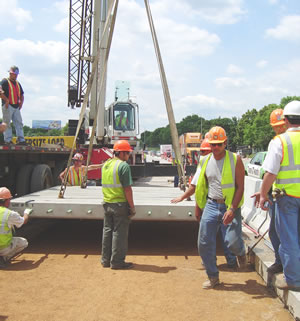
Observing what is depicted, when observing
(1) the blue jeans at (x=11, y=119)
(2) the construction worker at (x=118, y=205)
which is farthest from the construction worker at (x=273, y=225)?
(1) the blue jeans at (x=11, y=119)

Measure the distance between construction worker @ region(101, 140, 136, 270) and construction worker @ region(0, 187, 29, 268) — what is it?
121 centimetres

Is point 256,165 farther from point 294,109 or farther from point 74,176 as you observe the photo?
point 294,109

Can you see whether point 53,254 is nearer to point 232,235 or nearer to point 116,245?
point 116,245

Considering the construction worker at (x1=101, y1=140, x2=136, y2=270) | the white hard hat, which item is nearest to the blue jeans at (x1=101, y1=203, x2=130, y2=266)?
the construction worker at (x1=101, y1=140, x2=136, y2=270)

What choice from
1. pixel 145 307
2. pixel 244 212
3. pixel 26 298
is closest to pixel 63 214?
pixel 26 298

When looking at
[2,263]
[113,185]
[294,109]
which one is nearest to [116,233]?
[113,185]

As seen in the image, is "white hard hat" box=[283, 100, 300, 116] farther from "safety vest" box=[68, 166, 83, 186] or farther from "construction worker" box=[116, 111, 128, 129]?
"construction worker" box=[116, 111, 128, 129]

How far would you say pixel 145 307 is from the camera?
13.0 feet

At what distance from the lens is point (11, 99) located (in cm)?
855

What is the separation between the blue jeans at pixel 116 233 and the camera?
17.1ft

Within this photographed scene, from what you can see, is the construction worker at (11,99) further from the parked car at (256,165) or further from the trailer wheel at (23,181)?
the parked car at (256,165)

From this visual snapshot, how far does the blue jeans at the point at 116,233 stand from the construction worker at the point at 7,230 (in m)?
1.19

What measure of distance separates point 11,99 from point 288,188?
6.80 meters

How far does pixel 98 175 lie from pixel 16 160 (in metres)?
3.88
